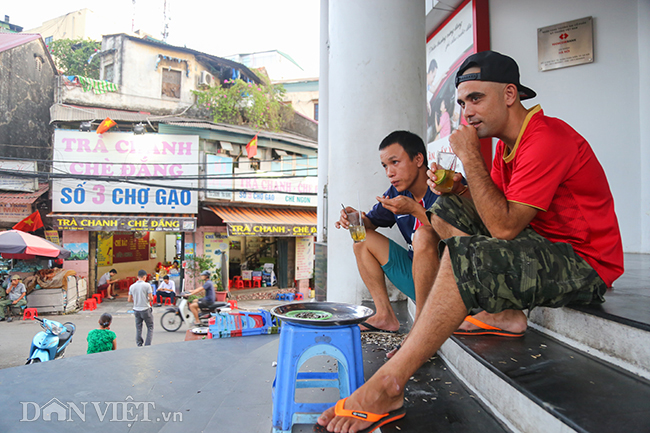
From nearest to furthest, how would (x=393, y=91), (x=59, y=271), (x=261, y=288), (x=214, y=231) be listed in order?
(x=393, y=91), (x=59, y=271), (x=214, y=231), (x=261, y=288)

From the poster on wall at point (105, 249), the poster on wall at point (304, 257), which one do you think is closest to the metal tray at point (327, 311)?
the poster on wall at point (304, 257)

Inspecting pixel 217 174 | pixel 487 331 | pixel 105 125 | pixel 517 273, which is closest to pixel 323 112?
pixel 487 331

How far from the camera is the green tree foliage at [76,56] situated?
16469 mm

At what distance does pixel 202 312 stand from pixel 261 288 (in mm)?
7230

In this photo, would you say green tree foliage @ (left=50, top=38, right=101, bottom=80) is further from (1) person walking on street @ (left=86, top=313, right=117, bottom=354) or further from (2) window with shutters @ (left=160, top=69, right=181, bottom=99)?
(1) person walking on street @ (left=86, top=313, right=117, bottom=354)

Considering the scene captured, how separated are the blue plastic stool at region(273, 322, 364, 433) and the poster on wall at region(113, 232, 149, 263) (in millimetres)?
17178

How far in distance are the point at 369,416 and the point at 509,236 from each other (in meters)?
0.87

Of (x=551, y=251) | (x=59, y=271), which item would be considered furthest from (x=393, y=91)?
(x=59, y=271)

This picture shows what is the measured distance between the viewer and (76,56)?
16.6 metres

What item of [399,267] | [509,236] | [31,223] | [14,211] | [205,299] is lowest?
[205,299]

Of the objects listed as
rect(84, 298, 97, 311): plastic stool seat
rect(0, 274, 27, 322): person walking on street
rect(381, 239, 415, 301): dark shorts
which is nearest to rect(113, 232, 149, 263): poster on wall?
rect(84, 298, 97, 311): plastic stool seat

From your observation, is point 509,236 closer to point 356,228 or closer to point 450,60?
point 356,228

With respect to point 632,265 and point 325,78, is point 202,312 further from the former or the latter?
point 632,265

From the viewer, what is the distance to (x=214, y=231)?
14.6 meters
